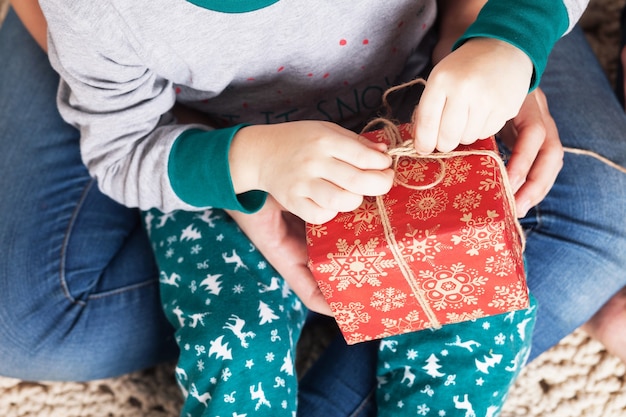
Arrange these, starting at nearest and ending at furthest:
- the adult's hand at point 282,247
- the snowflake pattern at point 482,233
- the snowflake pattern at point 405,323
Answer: the snowflake pattern at point 482,233, the snowflake pattern at point 405,323, the adult's hand at point 282,247

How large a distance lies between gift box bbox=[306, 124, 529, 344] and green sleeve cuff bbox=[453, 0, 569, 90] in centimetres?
10

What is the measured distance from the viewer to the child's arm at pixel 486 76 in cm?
53

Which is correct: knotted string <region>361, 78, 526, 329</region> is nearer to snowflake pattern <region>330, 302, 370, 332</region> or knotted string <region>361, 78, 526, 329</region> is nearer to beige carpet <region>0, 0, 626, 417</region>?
snowflake pattern <region>330, 302, 370, 332</region>

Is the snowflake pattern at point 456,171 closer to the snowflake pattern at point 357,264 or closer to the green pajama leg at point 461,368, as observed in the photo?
the snowflake pattern at point 357,264

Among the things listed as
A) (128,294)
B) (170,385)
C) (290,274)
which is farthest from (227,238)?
(170,385)

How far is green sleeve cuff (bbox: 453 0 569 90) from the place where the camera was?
580mm

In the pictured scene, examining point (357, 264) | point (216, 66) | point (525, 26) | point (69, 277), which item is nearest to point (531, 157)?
point (525, 26)

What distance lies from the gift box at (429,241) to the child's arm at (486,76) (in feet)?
0.09

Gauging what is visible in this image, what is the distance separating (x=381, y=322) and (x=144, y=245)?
1.36ft

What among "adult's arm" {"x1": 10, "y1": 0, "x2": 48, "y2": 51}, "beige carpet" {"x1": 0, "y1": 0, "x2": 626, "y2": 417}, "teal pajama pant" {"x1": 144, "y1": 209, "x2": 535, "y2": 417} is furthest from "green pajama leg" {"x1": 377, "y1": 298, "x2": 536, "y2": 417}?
"adult's arm" {"x1": 10, "y1": 0, "x2": 48, "y2": 51}

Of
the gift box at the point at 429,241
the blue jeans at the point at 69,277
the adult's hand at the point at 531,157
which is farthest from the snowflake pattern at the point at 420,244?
the blue jeans at the point at 69,277

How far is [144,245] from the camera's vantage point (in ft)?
2.96

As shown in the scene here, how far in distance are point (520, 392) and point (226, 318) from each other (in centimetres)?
47

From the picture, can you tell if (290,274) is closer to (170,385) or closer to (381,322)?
(381,322)
